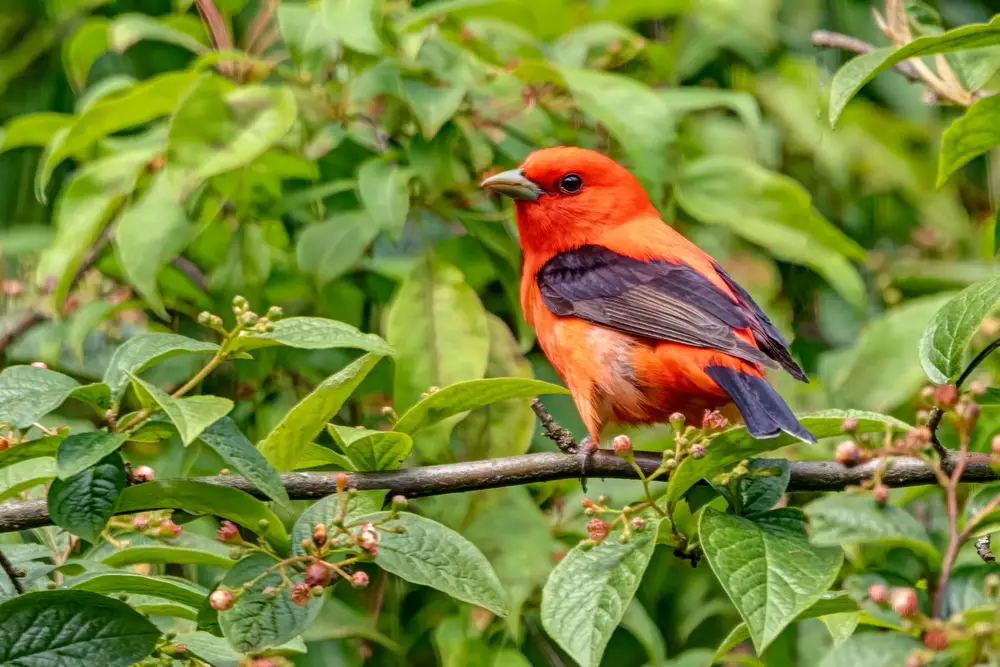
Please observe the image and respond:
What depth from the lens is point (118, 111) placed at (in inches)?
150

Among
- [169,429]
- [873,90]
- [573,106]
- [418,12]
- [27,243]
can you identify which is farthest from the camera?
[873,90]

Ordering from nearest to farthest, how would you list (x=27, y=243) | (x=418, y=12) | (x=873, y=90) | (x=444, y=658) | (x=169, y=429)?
(x=169, y=429), (x=444, y=658), (x=418, y=12), (x=27, y=243), (x=873, y=90)

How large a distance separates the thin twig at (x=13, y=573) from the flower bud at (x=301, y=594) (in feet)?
1.81

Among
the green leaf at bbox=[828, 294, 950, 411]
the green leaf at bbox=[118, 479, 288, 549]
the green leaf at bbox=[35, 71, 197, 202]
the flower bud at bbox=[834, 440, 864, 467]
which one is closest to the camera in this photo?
the flower bud at bbox=[834, 440, 864, 467]

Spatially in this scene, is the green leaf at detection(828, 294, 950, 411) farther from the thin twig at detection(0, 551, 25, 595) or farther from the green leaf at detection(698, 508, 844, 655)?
the thin twig at detection(0, 551, 25, 595)

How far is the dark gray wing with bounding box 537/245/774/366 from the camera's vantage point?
355 centimetres

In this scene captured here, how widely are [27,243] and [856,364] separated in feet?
10.0

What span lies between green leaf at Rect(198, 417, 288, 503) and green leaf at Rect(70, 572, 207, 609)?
27cm

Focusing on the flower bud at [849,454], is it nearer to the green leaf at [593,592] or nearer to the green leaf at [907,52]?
the green leaf at [593,592]

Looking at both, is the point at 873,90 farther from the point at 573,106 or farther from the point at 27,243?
the point at 27,243

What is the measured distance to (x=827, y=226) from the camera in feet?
14.3

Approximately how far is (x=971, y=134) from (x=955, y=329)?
496mm

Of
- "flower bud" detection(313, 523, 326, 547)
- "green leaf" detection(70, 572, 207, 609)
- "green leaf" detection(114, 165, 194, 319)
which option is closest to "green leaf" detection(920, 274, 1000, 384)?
"flower bud" detection(313, 523, 326, 547)

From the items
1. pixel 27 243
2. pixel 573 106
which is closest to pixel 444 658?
pixel 573 106
